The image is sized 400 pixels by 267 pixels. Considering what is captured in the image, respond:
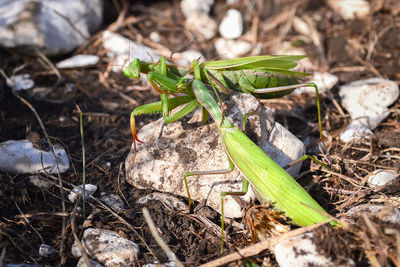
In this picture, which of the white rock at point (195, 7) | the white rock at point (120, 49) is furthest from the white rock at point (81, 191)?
the white rock at point (195, 7)

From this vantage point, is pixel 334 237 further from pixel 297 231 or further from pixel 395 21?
pixel 395 21

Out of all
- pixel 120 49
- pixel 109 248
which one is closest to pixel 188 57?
pixel 120 49

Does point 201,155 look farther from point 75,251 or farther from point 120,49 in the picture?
point 120,49

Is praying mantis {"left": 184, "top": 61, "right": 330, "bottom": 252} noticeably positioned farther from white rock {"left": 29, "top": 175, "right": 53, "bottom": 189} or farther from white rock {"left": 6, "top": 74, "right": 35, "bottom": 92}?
white rock {"left": 6, "top": 74, "right": 35, "bottom": 92}

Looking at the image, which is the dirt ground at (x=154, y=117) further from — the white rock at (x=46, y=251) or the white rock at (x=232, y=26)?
the white rock at (x=232, y=26)

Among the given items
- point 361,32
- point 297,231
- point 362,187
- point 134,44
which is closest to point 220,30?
point 134,44

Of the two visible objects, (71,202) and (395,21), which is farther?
(395,21)

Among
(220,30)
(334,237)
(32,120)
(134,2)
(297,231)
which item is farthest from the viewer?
(134,2)
